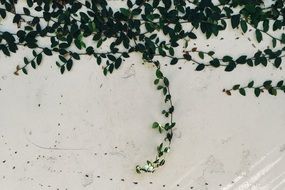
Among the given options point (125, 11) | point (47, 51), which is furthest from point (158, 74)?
point (47, 51)

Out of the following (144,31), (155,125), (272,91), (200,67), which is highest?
(144,31)

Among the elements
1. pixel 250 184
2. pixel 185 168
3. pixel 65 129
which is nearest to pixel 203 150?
pixel 185 168

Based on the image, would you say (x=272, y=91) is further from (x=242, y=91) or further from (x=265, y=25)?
(x=265, y=25)

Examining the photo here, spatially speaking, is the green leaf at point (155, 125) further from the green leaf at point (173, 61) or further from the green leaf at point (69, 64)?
the green leaf at point (69, 64)

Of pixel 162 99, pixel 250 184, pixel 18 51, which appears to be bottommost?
pixel 250 184

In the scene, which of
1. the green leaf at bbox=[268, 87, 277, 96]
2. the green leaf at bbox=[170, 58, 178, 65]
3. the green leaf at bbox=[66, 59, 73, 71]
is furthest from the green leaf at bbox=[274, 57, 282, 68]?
the green leaf at bbox=[66, 59, 73, 71]

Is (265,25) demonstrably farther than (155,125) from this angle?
No

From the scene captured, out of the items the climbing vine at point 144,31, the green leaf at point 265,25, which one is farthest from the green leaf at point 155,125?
the green leaf at point 265,25

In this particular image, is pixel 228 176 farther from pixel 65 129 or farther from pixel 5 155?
pixel 5 155

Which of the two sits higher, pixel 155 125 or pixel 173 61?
pixel 173 61
